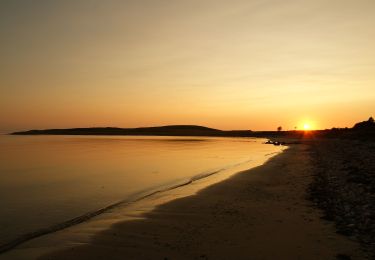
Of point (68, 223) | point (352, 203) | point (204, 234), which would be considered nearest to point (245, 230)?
point (204, 234)

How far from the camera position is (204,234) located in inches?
428

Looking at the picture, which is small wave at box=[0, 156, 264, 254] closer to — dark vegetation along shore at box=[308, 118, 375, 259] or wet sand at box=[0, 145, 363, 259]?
wet sand at box=[0, 145, 363, 259]

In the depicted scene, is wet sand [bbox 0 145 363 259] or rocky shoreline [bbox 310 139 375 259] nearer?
wet sand [bbox 0 145 363 259]

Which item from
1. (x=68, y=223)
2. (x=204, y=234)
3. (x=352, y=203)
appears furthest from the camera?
(x=352, y=203)

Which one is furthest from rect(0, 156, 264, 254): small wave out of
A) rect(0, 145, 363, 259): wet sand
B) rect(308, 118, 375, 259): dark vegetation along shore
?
rect(308, 118, 375, 259): dark vegetation along shore

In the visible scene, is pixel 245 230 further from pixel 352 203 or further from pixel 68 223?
pixel 68 223

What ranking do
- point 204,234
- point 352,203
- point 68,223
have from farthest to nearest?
point 352,203 < point 68,223 < point 204,234

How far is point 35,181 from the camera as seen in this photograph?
77.0ft

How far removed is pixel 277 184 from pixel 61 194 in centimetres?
1213

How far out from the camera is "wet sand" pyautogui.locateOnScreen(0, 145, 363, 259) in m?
9.22

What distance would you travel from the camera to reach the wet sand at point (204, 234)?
363 inches

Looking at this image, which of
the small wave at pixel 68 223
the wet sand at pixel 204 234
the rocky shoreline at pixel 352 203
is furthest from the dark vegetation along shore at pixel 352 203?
the small wave at pixel 68 223

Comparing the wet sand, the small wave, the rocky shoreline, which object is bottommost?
the small wave

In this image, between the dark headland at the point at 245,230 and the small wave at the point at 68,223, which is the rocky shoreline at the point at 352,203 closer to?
the dark headland at the point at 245,230
